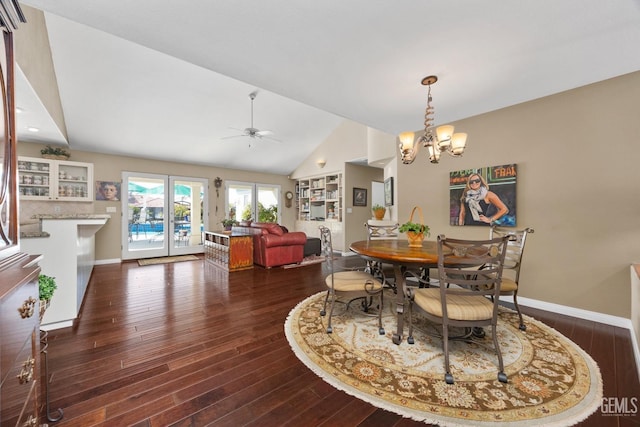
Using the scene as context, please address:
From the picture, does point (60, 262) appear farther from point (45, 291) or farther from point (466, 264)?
point (466, 264)

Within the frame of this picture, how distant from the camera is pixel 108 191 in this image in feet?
18.5

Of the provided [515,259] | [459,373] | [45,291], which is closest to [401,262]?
[459,373]

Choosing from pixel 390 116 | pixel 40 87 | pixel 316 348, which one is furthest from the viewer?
pixel 390 116

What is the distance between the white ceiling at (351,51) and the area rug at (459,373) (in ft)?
8.48

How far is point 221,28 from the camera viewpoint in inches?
73.3

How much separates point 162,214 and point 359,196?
544 cm

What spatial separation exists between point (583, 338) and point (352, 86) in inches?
133

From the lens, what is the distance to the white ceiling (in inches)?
66.4

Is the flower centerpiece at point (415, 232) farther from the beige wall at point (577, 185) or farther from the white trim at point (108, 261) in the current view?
the white trim at point (108, 261)

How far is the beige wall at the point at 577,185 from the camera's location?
2.45 meters

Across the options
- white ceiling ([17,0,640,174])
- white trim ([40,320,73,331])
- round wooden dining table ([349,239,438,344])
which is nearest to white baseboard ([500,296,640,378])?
round wooden dining table ([349,239,438,344])

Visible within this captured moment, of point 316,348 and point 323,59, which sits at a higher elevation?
point 323,59

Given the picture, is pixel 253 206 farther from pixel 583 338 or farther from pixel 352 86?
pixel 583 338

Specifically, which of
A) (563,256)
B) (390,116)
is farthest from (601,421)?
(390,116)
